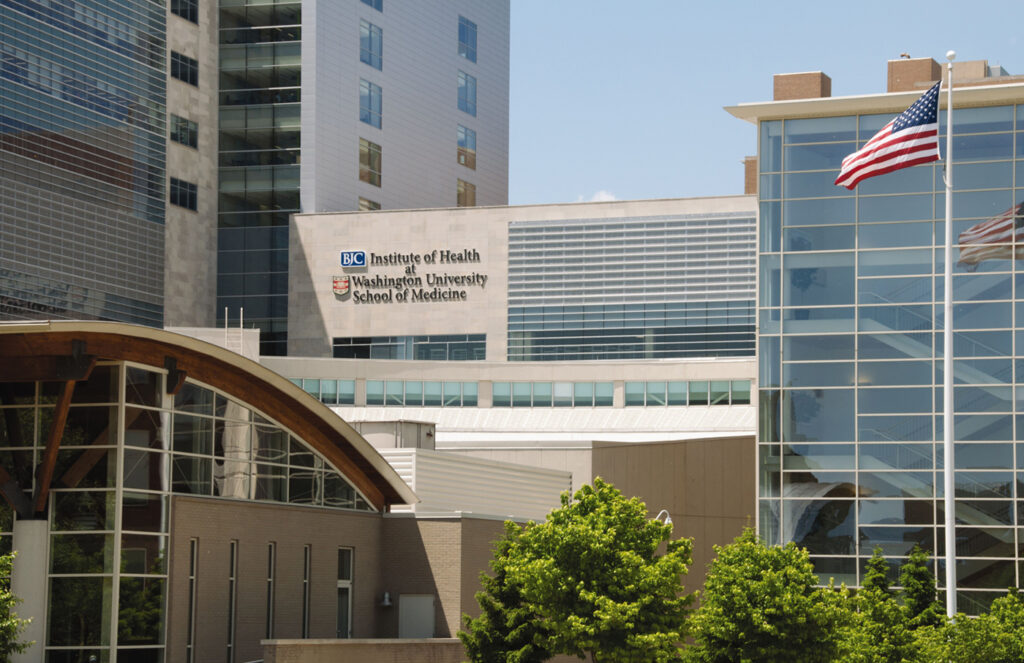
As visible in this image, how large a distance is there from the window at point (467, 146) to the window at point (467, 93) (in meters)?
1.37

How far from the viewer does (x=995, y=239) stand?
5522 centimetres

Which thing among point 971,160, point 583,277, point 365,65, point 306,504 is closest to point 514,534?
point 306,504

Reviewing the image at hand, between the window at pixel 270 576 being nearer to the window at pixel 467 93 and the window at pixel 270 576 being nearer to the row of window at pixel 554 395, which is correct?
the row of window at pixel 554 395

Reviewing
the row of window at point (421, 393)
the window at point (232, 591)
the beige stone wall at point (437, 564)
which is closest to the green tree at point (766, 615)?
the beige stone wall at point (437, 564)

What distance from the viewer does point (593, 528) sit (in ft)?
125

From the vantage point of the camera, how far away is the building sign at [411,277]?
8562 centimetres

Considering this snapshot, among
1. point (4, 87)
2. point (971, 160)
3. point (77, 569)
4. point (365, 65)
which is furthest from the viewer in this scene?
point (365, 65)

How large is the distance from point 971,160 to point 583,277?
31.5m

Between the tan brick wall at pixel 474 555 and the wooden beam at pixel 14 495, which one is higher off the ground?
the wooden beam at pixel 14 495

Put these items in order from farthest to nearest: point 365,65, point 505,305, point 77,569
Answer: point 365,65
point 505,305
point 77,569

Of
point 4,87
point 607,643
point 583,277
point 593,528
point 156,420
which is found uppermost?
point 4,87

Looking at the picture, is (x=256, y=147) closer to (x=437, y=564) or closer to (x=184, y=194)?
(x=184, y=194)

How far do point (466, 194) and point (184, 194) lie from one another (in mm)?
22519

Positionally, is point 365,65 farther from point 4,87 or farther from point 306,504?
point 306,504
